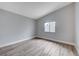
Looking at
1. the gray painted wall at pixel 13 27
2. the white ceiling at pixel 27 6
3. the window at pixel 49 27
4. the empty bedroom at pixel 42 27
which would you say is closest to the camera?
the white ceiling at pixel 27 6

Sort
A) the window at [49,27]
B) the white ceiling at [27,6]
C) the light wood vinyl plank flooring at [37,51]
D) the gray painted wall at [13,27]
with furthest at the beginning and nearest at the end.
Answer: the window at [49,27] → the gray painted wall at [13,27] → the white ceiling at [27,6] → the light wood vinyl plank flooring at [37,51]

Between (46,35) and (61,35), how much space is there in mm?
1605

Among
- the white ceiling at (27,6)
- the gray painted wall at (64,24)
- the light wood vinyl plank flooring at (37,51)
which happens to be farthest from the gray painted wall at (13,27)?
the gray painted wall at (64,24)

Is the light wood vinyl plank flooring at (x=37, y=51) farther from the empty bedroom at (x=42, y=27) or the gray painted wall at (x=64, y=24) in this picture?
the gray painted wall at (x=64, y=24)

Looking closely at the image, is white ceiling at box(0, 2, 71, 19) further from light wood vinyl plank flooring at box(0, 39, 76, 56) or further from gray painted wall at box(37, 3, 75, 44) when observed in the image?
light wood vinyl plank flooring at box(0, 39, 76, 56)

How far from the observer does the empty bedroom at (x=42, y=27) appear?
3671 mm

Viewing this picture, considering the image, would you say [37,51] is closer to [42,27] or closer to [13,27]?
[13,27]

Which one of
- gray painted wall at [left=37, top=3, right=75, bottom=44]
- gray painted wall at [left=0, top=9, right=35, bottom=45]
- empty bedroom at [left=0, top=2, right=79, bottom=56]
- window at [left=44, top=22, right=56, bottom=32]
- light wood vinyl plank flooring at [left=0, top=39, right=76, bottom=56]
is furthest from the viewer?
window at [left=44, top=22, right=56, bottom=32]

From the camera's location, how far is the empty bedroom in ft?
12.0

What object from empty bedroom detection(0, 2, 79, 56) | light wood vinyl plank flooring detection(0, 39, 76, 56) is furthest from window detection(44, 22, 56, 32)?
light wood vinyl plank flooring detection(0, 39, 76, 56)

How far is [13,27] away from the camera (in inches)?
185

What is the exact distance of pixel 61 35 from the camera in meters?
5.19

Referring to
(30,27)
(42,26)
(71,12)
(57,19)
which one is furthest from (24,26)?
(71,12)

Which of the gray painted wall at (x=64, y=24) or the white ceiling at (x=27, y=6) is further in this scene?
the gray painted wall at (x=64, y=24)
